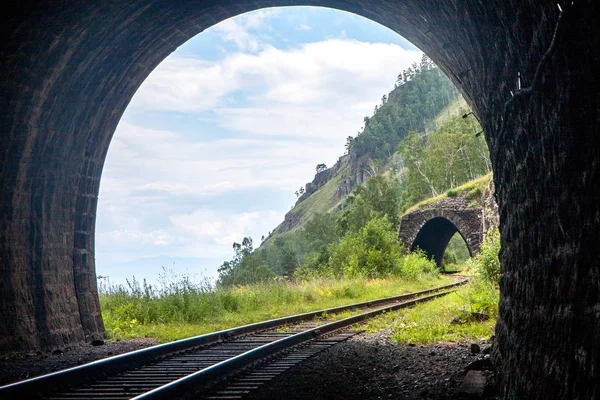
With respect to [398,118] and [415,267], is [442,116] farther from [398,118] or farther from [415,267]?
[415,267]

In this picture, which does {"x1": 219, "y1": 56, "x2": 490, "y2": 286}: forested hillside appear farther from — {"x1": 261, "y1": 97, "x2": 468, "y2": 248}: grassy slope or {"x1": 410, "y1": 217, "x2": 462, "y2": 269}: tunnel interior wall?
{"x1": 410, "y1": 217, "x2": 462, "y2": 269}: tunnel interior wall

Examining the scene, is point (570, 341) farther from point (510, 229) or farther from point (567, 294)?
point (510, 229)

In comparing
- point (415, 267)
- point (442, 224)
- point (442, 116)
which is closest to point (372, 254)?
point (415, 267)

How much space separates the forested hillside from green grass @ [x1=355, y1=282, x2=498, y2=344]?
321cm

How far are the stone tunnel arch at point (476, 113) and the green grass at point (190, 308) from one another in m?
1.34

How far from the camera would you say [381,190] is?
65250 mm

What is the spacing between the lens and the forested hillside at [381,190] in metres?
29.4

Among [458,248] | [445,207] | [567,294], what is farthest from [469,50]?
[458,248]

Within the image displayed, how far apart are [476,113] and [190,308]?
7.80m

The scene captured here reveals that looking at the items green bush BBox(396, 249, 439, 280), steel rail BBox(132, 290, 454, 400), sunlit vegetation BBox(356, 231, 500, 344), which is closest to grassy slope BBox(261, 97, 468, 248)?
green bush BBox(396, 249, 439, 280)

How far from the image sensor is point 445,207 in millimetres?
33344

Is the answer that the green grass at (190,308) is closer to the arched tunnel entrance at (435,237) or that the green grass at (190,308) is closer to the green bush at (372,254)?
the green bush at (372,254)

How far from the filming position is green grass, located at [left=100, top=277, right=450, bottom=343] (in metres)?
11.2

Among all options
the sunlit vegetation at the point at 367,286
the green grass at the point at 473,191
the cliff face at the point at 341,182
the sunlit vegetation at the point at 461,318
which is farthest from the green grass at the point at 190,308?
the cliff face at the point at 341,182
